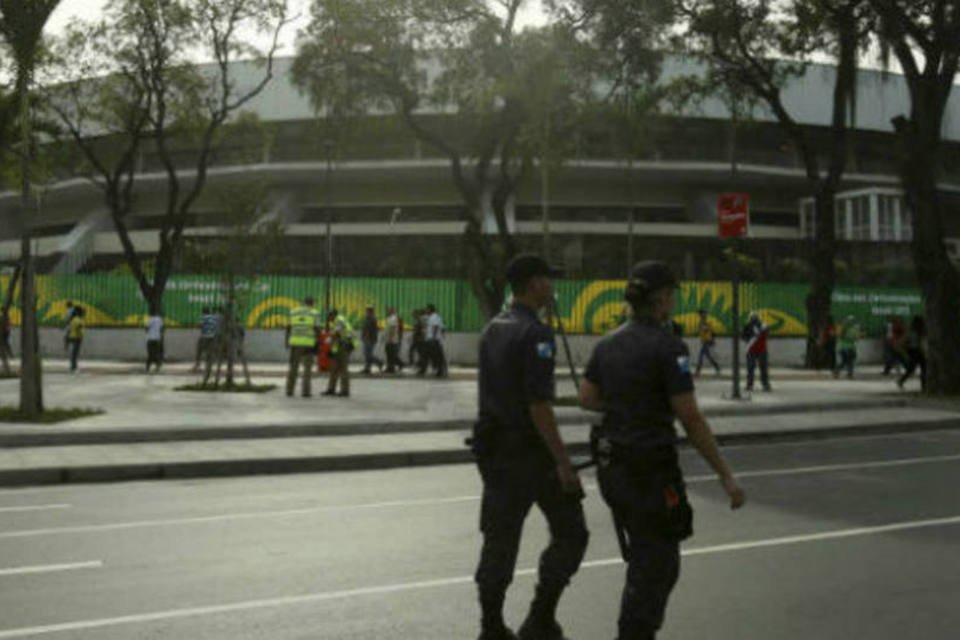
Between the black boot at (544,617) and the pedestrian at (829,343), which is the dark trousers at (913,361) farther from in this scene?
the black boot at (544,617)

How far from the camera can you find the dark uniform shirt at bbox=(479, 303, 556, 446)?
15.5 ft

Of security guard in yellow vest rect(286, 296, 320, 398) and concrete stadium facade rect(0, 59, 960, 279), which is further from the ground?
concrete stadium facade rect(0, 59, 960, 279)

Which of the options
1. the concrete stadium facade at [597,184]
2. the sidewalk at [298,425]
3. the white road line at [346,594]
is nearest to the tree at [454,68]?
the sidewalk at [298,425]

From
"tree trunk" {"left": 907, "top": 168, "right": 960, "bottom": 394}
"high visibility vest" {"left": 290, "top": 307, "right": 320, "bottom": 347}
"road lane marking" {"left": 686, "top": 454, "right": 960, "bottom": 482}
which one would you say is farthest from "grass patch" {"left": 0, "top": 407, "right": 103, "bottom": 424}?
"tree trunk" {"left": 907, "top": 168, "right": 960, "bottom": 394}

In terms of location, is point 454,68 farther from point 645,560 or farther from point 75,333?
point 645,560

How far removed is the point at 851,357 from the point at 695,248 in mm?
9291

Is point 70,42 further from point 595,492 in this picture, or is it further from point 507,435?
point 507,435

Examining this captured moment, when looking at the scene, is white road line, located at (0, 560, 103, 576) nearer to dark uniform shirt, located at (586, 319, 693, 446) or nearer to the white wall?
dark uniform shirt, located at (586, 319, 693, 446)

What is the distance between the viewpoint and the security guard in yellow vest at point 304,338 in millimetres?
18359

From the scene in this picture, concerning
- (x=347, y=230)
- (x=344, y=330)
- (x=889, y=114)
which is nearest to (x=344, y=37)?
(x=344, y=330)

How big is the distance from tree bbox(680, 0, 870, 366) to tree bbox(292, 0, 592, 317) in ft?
17.9

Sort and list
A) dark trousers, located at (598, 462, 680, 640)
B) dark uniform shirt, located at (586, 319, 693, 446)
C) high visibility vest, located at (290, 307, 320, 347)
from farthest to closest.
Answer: high visibility vest, located at (290, 307, 320, 347) → dark uniform shirt, located at (586, 319, 693, 446) → dark trousers, located at (598, 462, 680, 640)

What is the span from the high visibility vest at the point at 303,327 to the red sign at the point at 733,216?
7.07 metres

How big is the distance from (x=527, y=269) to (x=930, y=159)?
57.5 feet
